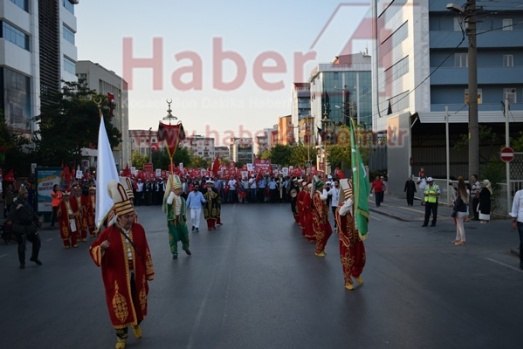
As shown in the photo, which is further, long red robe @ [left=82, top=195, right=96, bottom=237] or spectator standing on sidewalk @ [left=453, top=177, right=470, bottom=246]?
long red robe @ [left=82, top=195, right=96, bottom=237]

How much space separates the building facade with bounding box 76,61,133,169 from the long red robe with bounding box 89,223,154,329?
70.1 meters

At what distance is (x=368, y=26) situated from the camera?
2178 inches

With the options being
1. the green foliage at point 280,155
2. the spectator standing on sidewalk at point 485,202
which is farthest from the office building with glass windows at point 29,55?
the green foliage at point 280,155

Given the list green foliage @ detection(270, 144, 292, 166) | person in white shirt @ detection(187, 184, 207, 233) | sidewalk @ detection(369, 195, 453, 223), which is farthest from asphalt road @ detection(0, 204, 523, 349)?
green foliage @ detection(270, 144, 292, 166)

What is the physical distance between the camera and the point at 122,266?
21.5ft

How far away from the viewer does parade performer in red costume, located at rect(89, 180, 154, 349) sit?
6418 millimetres

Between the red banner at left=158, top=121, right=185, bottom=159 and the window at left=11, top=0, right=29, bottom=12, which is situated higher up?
the window at left=11, top=0, right=29, bottom=12

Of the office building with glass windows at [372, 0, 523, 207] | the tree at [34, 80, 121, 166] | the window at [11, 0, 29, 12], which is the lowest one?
the tree at [34, 80, 121, 166]

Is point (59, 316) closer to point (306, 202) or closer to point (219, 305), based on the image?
point (219, 305)

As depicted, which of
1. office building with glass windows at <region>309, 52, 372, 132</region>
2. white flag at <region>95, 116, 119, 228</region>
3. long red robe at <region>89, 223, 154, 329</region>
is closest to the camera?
long red robe at <region>89, 223, 154, 329</region>

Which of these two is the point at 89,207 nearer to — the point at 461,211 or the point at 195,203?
the point at 195,203

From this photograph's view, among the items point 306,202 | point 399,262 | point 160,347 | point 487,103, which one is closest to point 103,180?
point 160,347

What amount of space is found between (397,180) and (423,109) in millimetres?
6960

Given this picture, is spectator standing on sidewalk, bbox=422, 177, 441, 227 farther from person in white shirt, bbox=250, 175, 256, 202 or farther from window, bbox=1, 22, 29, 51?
window, bbox=1, 22, 29, 51
